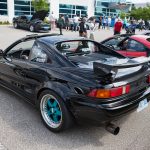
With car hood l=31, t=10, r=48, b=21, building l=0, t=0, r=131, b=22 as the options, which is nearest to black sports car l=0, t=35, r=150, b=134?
car hood l=31, t=10, r=48, b=21

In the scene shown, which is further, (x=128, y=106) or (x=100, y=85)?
(x=128, y=106)

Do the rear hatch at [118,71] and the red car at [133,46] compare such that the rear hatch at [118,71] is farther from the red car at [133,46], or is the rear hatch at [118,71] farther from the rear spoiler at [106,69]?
the red car at [133,46]

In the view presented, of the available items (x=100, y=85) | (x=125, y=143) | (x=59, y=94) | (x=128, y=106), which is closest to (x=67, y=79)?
(x=59, y=94)

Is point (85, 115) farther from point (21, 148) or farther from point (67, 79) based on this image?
point (21, 148)

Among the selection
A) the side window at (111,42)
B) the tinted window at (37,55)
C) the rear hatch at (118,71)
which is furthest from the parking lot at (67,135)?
the side window at (111,42)

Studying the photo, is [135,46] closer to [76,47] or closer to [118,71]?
[76,47]

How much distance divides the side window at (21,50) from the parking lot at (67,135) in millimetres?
1072

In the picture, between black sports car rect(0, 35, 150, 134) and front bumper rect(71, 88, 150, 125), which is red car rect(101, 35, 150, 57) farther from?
front bumper rect(71, 88, 150, 125)

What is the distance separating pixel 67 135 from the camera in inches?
150

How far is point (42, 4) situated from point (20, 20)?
901 cm

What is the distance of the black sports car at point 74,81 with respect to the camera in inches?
131

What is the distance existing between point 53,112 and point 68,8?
3841 cm

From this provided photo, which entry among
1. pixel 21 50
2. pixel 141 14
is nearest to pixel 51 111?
pixel 21 50

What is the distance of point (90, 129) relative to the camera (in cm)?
398
